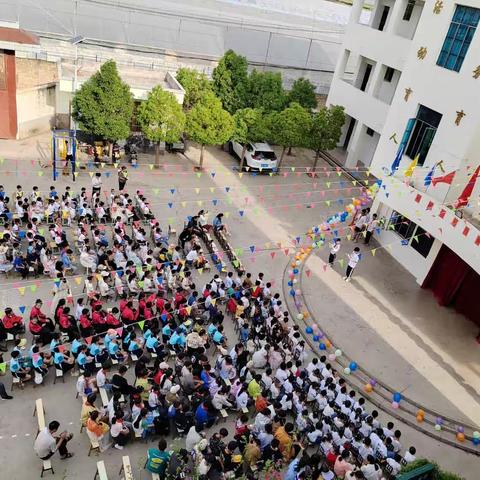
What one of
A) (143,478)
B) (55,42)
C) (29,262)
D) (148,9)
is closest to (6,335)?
(29,262)

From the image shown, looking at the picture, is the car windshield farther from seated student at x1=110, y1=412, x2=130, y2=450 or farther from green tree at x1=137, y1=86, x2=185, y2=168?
seated student at x1=110, y1=412, x2=130, y2=450

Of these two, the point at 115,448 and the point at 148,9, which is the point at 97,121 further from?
the point at 148,9

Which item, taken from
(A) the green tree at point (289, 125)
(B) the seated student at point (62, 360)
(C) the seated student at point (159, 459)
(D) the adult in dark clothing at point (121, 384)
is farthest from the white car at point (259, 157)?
(C) the seated student at point (159, 459)

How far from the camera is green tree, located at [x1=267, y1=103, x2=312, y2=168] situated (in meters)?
21.1

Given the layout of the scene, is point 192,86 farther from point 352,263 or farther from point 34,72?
point 352,263

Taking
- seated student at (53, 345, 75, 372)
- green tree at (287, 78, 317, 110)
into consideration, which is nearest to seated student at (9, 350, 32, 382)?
seated student at (53, 345, 75, 372)

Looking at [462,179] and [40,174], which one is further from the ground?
[462,179]

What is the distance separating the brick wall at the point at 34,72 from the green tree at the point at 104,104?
2.46 m

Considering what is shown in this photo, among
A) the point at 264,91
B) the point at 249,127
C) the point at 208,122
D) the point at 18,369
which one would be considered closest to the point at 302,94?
the point at 264,91

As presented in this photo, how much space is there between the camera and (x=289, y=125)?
21.1 m

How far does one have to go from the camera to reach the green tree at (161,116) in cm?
1912

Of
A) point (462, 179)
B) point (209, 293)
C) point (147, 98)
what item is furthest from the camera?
point (147, 98)

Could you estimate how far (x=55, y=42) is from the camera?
983 inches

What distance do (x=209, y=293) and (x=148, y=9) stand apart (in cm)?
2868
